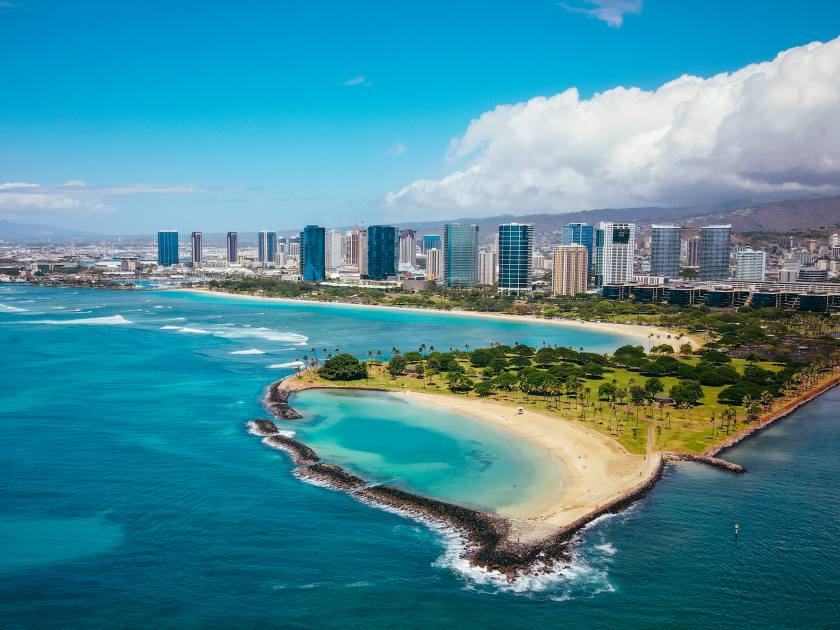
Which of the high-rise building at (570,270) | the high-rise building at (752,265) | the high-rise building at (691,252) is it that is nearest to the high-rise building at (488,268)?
the high-rise building at (570,270)

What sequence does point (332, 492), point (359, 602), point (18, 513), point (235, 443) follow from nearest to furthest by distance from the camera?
point (359, 602)
point (18, 513)
point (332, 492)
point (235, 443)

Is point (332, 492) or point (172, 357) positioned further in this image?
point (172, 357)

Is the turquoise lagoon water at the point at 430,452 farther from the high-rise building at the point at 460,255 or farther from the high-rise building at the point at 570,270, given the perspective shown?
the high-rise building at the point at 460,255

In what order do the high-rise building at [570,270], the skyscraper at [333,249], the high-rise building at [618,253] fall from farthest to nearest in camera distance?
the skyscraper at [333,249] → the high-rise building at [618,253] → the high-rise building at [570,270]

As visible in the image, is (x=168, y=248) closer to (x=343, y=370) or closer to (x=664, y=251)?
(x=664, y=251)

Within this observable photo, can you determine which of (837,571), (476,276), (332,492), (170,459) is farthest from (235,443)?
(476,276)

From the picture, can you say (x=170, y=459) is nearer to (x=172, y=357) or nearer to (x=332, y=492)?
(x=332, y=492)

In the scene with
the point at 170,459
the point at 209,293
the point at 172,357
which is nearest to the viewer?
the point at 170,459

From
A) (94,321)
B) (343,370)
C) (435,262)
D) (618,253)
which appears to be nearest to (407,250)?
(435,262)
